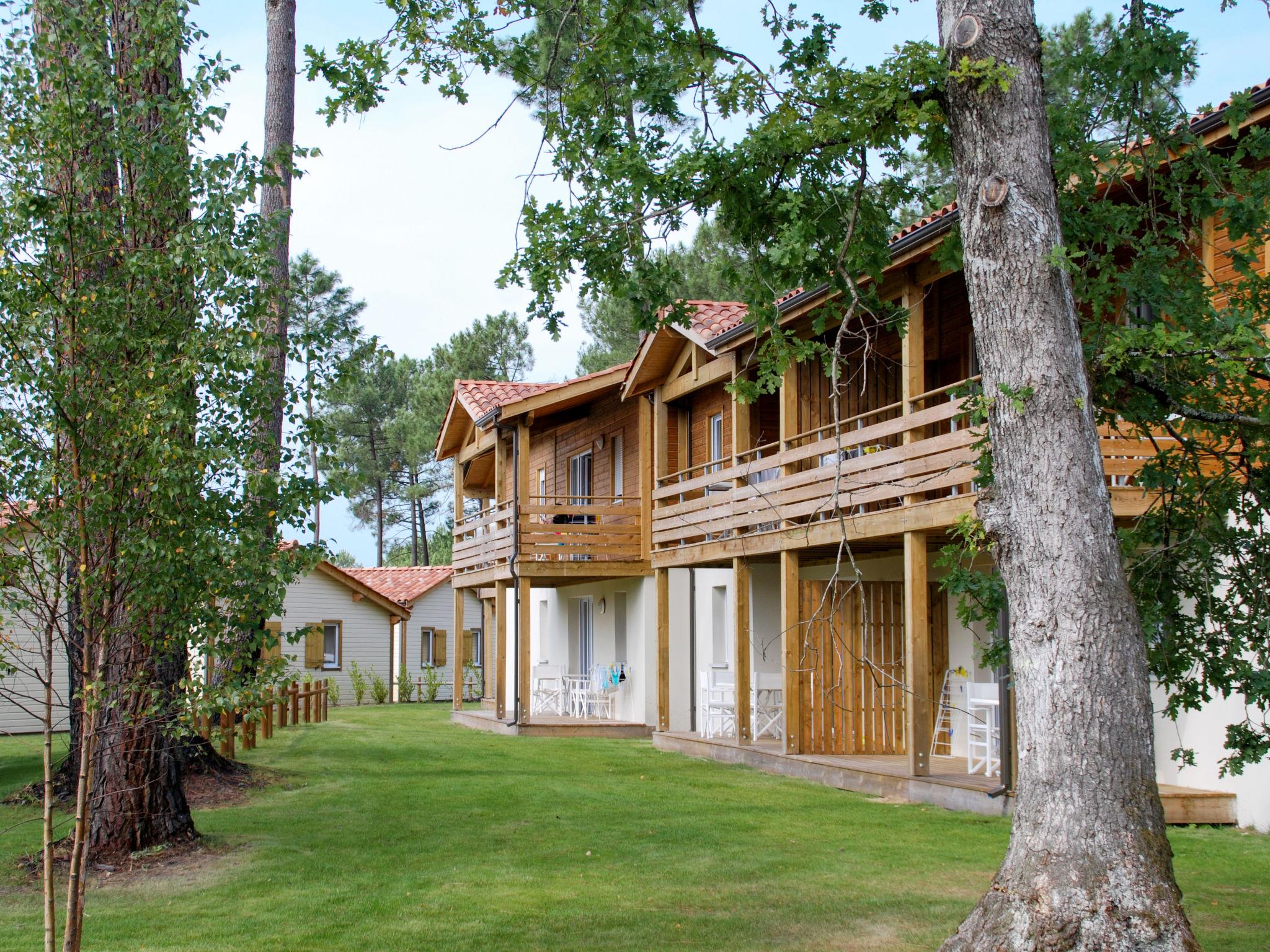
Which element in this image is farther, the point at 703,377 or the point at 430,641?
the point at 430,641

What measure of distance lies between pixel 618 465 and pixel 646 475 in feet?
8.46

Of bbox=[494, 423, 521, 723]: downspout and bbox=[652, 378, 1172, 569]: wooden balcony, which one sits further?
bbox=[494, 423, 521, 723]: downspout

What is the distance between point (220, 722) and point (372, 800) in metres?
4.55

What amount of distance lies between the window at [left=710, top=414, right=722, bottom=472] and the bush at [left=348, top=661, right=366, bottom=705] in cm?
1841

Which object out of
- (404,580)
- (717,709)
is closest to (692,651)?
(717,709)

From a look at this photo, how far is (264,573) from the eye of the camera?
685 cm

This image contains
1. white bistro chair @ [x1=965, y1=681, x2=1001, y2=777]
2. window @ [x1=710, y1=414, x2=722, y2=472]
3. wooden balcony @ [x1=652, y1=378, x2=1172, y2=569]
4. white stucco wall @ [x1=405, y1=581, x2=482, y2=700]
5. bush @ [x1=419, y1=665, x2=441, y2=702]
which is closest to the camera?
wooden balcony @ [x1=652, y1=378, x2=1172, y2=569]

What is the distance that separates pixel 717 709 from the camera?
63.1ft

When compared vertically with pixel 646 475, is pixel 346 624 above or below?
below

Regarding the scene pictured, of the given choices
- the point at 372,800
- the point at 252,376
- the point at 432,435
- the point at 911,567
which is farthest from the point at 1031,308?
the point at 432,435

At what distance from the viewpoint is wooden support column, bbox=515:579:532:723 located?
2205 centimetres

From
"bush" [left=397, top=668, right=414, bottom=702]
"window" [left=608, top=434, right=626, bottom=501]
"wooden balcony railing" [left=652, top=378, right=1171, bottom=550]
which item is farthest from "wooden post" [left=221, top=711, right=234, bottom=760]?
"bush" [left=397, top=668, right=414, bottom=702]

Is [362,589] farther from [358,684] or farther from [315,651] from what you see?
[358,684]

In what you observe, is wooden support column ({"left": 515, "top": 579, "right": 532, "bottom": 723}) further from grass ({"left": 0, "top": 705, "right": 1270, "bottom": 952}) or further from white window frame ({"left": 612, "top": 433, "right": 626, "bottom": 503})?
grass ({"left": 0, "top": 705, "right": 1270, "bottom": 952})
